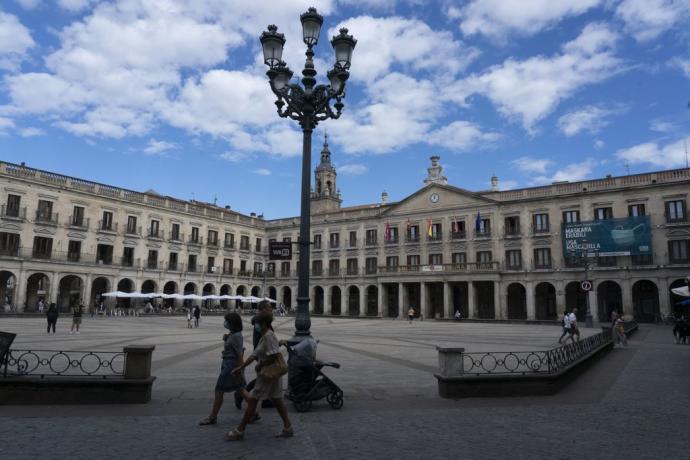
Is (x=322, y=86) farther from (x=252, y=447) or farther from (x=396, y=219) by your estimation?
(x=396, y=219)

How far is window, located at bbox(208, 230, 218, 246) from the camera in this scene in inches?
2287

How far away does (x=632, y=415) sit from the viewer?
7941 millimetres

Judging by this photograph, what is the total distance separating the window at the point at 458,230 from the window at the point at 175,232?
30364 mm

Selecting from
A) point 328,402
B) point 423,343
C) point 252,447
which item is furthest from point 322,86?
point 423,343

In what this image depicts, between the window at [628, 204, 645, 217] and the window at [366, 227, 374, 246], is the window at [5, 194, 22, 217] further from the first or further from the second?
the window at [628, 204, 645, 217]

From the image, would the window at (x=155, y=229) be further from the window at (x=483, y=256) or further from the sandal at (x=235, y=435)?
the sandal at (x=235, y=435)

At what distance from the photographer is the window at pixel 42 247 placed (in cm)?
4272

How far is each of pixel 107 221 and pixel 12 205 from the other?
27.6 ft

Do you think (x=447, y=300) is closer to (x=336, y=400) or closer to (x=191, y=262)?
(x=191, y=262)

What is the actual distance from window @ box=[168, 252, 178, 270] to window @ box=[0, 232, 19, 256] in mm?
15018

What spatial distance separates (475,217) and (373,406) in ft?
142

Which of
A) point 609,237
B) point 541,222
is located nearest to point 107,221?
point 541,222

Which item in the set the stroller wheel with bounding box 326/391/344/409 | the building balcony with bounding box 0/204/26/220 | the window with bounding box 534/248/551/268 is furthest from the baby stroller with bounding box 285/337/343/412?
the building balcony with bounding box 0/204/26/220

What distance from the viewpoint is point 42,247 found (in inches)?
1706
